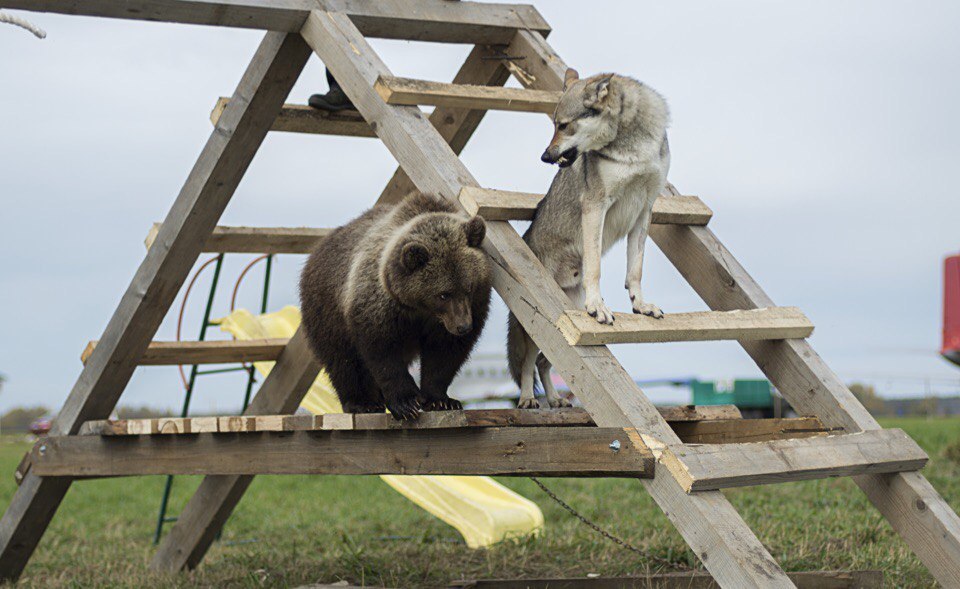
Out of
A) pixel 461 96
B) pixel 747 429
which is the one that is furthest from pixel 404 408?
pixel 747 429

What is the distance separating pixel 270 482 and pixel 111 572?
5.01 metres

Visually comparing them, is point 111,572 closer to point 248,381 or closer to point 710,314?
point 248,381

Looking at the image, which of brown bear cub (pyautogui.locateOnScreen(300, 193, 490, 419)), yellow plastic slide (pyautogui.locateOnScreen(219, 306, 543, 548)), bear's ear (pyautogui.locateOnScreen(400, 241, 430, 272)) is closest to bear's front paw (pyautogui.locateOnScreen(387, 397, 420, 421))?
brown bear cub (pyautogui.locateOnScreen(300, 193, 490, 419))

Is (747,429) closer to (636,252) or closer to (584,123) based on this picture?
(636,252)

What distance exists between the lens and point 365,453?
14.4ft

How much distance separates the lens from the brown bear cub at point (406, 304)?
13.4 ft

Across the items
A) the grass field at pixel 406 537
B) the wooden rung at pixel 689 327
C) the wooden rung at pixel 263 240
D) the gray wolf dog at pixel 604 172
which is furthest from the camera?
the wooden rung at pixel 263 240

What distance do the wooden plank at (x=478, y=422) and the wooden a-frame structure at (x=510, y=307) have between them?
41 millimetres

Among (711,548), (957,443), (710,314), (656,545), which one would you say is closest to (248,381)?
(656,545)

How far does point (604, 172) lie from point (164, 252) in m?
2.56

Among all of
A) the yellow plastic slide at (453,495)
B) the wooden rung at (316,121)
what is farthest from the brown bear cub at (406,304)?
the yellow plastic slide at (453,495)

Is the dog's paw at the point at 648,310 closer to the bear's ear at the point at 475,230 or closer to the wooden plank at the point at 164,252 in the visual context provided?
the bear's ear at the point at 475,230

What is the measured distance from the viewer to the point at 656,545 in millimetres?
6211

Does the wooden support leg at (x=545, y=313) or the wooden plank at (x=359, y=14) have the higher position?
the wooden plank at (x=359, y=14)
